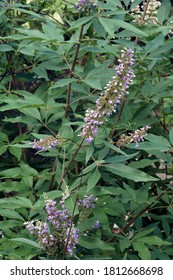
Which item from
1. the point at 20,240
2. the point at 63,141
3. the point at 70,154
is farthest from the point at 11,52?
the point at 20,240

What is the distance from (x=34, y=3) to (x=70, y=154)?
126 centimetres

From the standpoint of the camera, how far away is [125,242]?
2.95 metres

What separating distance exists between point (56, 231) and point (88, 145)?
407 millimetres

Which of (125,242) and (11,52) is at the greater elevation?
(11,52)

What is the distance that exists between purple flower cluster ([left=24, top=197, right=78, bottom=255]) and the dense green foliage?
1.8 inches

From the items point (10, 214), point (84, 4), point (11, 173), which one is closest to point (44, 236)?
point (10, 214)

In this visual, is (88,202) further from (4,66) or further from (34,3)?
(34,3)

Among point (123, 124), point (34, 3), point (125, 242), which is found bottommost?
point (125, 242)

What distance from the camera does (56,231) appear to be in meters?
2.54

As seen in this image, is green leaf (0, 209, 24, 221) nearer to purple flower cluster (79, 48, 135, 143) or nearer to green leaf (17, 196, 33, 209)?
green leaf (17, 196, 33, 209)

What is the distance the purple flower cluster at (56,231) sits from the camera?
252 centimetres

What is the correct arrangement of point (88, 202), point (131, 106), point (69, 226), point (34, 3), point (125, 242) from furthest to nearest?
1. point (34, 3)
2. point (131, 106)
3. point (125, 242)
4. point (88, 202)
5. point (69, 226)

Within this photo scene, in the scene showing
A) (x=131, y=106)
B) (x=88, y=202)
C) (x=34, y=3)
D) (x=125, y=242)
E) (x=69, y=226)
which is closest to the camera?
(x=69, y=226)

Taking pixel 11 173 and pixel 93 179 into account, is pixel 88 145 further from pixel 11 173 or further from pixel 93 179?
pixel 11 173
